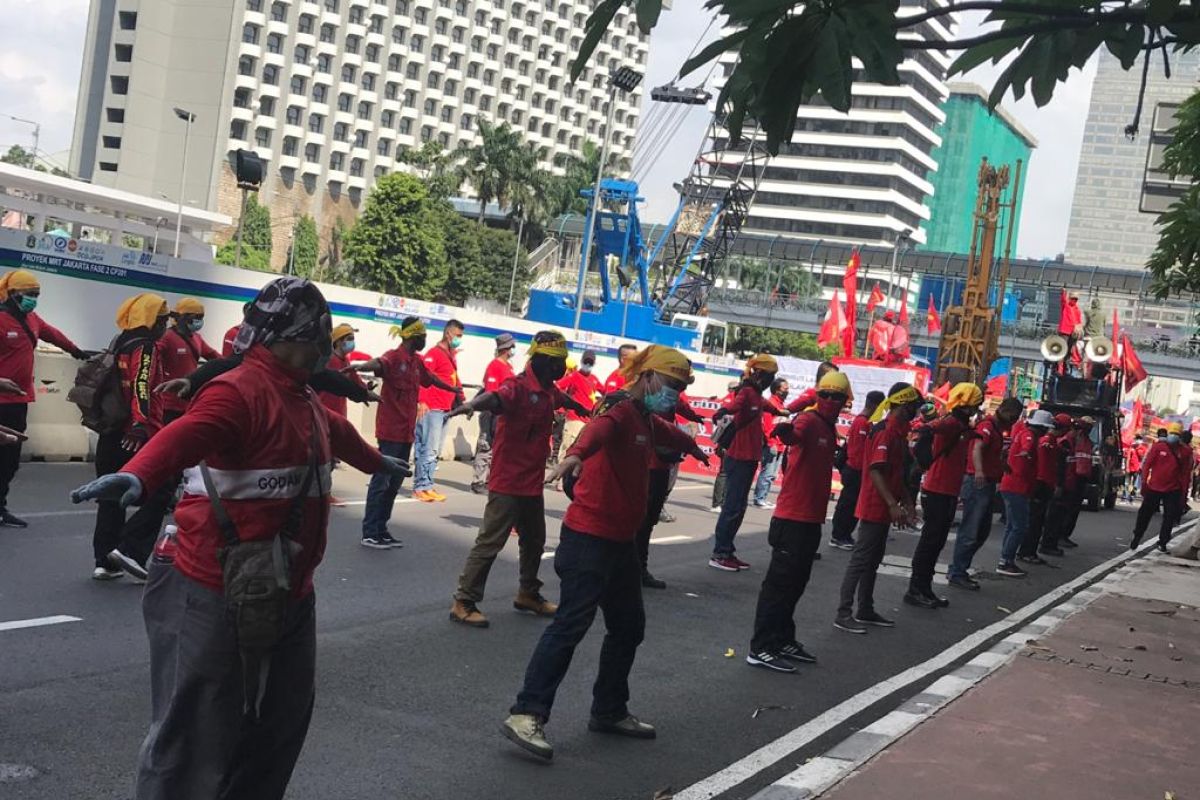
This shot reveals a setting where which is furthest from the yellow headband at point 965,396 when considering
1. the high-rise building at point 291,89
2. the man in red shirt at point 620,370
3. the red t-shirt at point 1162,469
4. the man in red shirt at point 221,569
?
the high-rise building at point 291,89

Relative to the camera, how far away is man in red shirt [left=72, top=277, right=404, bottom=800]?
147 inches

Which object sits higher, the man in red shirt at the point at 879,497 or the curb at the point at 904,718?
the man in red shirt at the point at 879,497

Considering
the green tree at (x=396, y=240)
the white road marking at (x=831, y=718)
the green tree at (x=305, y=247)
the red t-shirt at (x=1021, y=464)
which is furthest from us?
the green tree at (x=305, y=247)

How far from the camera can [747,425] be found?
12750mm

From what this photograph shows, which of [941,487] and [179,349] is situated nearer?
[179,349]

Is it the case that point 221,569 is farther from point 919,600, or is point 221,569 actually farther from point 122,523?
point 919,600

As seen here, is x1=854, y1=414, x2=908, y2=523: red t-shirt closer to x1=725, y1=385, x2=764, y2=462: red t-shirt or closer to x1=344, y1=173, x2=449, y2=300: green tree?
x1=725, y1=385, x2=764, y2=462: red t-shirt

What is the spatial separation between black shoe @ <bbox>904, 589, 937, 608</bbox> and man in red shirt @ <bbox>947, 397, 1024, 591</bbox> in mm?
1499

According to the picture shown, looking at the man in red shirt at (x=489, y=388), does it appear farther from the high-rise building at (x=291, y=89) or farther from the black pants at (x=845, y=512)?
the high-rise building at (x=291, y=89)

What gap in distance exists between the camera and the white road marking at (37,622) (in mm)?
7324

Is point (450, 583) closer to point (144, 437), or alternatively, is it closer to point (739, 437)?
point (144, 437)

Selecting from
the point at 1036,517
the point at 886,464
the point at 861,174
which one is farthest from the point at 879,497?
the point at 861,174

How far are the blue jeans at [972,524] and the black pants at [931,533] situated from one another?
130cm

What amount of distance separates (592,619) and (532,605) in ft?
10.7
